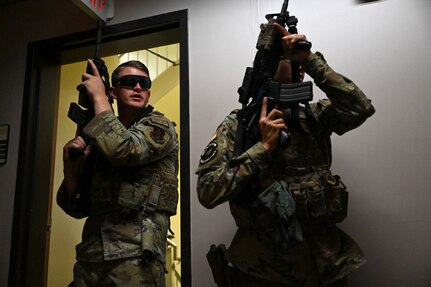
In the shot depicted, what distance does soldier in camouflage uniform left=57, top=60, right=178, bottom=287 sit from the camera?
5.15 ft

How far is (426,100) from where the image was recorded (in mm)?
1862

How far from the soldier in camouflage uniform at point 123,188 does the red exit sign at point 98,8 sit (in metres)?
0.63

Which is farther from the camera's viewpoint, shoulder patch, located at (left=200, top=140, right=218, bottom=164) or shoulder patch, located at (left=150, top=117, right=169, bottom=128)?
shoulder patch, located at (left=150, top=117, right=169, bottom=128)

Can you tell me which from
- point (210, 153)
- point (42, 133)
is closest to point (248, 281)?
point (210, 153)

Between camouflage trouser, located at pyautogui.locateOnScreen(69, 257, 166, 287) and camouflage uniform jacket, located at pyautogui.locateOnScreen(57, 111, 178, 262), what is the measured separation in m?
0.03

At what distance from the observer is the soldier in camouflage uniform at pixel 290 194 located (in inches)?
53.8

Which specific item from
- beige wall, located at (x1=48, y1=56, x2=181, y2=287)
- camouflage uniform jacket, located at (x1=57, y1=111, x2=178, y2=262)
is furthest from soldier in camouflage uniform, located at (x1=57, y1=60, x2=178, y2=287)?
beige wall, located at (x1=48, y1=56, x2=181, y2=287)

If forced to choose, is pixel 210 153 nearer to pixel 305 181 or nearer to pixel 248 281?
pixel 305 181

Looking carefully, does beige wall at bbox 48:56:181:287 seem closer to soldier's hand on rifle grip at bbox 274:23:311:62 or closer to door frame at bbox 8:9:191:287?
door frame at bbox 8:9:191:287

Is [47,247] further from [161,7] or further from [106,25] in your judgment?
[161,7]

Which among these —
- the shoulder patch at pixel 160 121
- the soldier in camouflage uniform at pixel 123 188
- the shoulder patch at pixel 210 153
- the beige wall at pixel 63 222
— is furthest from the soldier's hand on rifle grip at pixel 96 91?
the beige wall at pixel 63 222

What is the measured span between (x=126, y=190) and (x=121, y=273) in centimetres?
30

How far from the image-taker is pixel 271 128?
1399mm

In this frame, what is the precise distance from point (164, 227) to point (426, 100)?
4.08 feet
